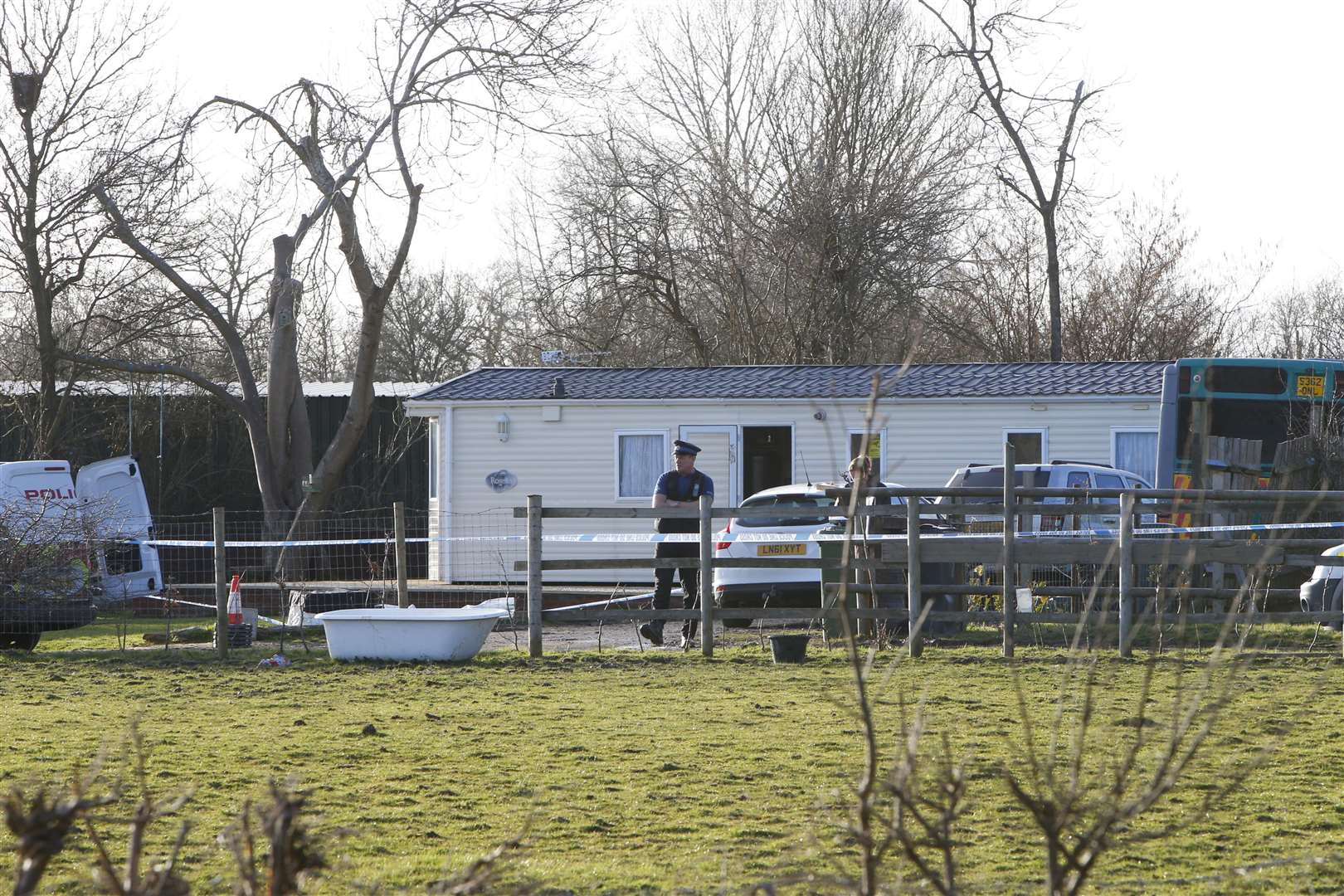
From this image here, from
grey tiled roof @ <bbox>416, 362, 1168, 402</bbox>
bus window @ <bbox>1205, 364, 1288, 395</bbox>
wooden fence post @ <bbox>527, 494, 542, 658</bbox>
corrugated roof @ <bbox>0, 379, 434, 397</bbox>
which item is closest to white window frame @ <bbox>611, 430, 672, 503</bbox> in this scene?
grey tiled roof @ <bbox>416, 362, 1168, 402</bbox>

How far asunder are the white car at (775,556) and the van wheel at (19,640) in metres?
6.31

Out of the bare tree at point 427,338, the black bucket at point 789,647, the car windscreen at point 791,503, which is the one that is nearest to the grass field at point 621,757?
the black bucket at point 789,647

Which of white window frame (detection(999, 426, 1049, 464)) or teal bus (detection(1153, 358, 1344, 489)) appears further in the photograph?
white window frame (detection(999, 426, 1049, 464))

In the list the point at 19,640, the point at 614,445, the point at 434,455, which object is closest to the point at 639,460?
the point at 614,445

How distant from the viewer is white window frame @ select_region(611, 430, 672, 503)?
891 inches

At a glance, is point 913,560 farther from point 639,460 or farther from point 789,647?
point 639,460

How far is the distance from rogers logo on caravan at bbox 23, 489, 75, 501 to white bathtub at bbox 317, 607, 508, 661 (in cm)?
540

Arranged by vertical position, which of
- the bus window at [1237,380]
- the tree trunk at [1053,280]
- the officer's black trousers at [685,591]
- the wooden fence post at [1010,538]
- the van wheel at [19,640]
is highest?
the tree trunk at [1053,280]

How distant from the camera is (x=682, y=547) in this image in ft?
51.9

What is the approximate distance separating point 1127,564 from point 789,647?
262 centimetres

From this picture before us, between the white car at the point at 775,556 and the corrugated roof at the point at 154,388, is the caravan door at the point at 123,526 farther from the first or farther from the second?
the white car at the point at 775,556

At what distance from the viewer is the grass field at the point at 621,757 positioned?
528cm

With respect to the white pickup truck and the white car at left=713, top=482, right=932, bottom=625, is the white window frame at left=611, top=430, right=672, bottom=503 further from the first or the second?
the white car at left=713, top=482, right=932, bottom=625

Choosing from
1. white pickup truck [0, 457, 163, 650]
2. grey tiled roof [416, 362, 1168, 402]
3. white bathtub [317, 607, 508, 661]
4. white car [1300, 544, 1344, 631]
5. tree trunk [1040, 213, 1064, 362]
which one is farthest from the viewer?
tree trunk [1040, 213, 1064, 362]
